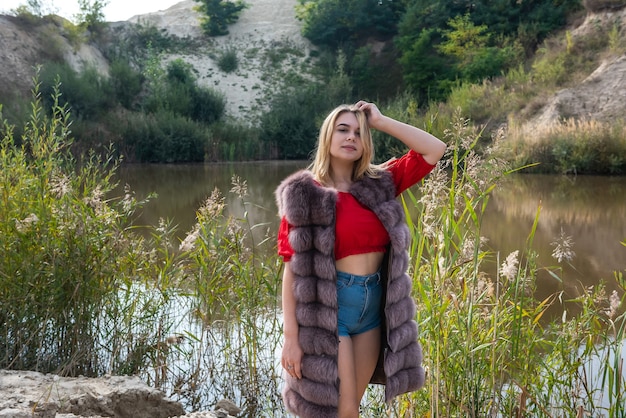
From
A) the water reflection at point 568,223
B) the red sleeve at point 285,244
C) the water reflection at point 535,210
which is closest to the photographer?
the red sleeve at point 285,244

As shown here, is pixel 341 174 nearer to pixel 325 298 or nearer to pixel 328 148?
pixel 328 148

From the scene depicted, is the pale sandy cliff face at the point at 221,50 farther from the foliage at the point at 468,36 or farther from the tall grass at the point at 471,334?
the tall grass at the point at 471,334

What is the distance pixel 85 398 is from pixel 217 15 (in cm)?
3352

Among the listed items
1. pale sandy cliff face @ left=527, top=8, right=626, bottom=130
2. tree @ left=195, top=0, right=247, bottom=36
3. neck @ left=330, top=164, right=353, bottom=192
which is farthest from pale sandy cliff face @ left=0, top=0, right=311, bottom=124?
neck @ left=330, top=164, right=353, bottom=192

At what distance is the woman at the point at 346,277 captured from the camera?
2.24m

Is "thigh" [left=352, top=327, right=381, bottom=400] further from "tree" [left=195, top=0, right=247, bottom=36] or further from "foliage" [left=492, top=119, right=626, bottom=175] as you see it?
"tree" [left=195, top=0, right=247, bottom=36]

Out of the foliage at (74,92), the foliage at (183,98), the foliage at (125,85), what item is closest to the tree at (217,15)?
the foliage at (183,98)

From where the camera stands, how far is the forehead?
2.41 metres

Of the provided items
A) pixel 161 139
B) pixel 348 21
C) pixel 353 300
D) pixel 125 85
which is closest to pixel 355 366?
pixel 353 300

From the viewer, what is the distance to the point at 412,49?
2808 centimetres

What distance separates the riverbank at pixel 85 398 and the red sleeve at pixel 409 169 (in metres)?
1.30

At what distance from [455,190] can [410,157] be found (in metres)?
0.39

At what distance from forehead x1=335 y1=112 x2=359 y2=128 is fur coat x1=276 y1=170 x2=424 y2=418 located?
8.9 inches

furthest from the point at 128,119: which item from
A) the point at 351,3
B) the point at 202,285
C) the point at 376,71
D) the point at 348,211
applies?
the point at 348,211
